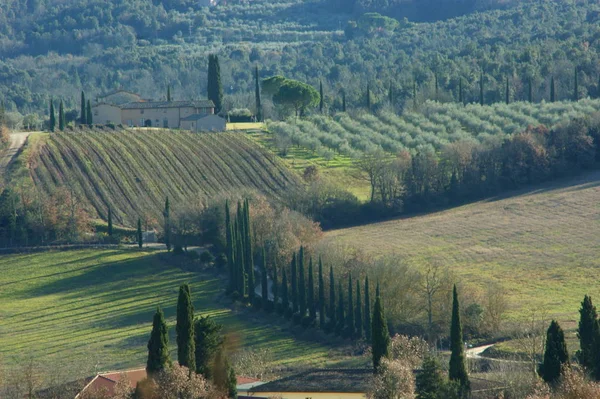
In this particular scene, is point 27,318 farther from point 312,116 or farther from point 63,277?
point 312,116

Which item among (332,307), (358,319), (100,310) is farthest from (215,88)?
(358,319)

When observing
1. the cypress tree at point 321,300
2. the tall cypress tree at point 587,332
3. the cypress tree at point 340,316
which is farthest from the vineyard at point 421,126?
the tall cypress tree at point 587,332

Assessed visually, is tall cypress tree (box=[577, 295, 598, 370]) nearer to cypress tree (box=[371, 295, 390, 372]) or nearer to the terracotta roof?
cypress tree (box=[371, 295, 390, 372])

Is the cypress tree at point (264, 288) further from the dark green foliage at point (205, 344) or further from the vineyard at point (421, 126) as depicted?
the vineyard at point (421, 126)

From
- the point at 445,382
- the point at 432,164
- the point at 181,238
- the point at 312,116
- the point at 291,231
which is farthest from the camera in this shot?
the point at 312,116

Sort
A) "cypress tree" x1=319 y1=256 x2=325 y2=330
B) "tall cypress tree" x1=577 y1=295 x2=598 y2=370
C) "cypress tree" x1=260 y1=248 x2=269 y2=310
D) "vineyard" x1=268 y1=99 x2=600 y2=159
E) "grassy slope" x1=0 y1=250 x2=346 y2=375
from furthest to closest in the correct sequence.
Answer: "vineyard" x1=268 y1=99 x2=600 y2=159 < "cypress tree" x1=260 y1=248 x2=269 y2=310 < "cypress tree" x1=319 y1=256 x2=325 y2=330 < "grassy slope" x1=0 y1=250 x2=346 y2=375 < "tall cypress tree" x1=577 y1=295 x2=598 y2=370

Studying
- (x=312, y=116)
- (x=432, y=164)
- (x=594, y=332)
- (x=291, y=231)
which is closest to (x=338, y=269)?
(x=291, y=231)

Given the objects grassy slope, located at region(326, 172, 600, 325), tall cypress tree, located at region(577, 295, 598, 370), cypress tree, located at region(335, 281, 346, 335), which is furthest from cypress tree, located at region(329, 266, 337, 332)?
tall cypress tree, located at region(577, 295, 598, 370)
